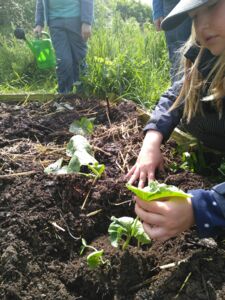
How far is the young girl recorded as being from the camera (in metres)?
1.20

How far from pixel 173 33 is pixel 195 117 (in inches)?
63.1

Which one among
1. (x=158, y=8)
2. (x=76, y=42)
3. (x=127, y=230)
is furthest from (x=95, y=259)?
(x=76, y=42)

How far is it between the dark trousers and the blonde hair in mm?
2283

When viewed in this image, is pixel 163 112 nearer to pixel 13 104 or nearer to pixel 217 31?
pixel 217 31

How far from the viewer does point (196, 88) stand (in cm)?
184

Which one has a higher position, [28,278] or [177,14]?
[177,14]

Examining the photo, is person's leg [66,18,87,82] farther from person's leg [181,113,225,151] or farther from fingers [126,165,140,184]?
fingers [126,165,140,184]

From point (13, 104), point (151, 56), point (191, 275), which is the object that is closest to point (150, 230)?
point (191, 275)

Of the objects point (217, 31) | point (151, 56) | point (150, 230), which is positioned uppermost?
point (217, 31)

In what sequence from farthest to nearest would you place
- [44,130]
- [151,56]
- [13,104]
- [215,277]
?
[151,56] → [13,104] → [44,130] → [215,277]

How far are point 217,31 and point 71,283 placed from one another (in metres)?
1.10

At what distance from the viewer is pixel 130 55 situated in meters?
3.73

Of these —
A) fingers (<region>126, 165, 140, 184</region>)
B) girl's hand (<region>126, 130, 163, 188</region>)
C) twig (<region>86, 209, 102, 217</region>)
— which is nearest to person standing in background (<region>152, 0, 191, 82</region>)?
girl's hand (<region>126, 130, 163, 188</region>)

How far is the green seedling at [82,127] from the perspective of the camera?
7.29ft
